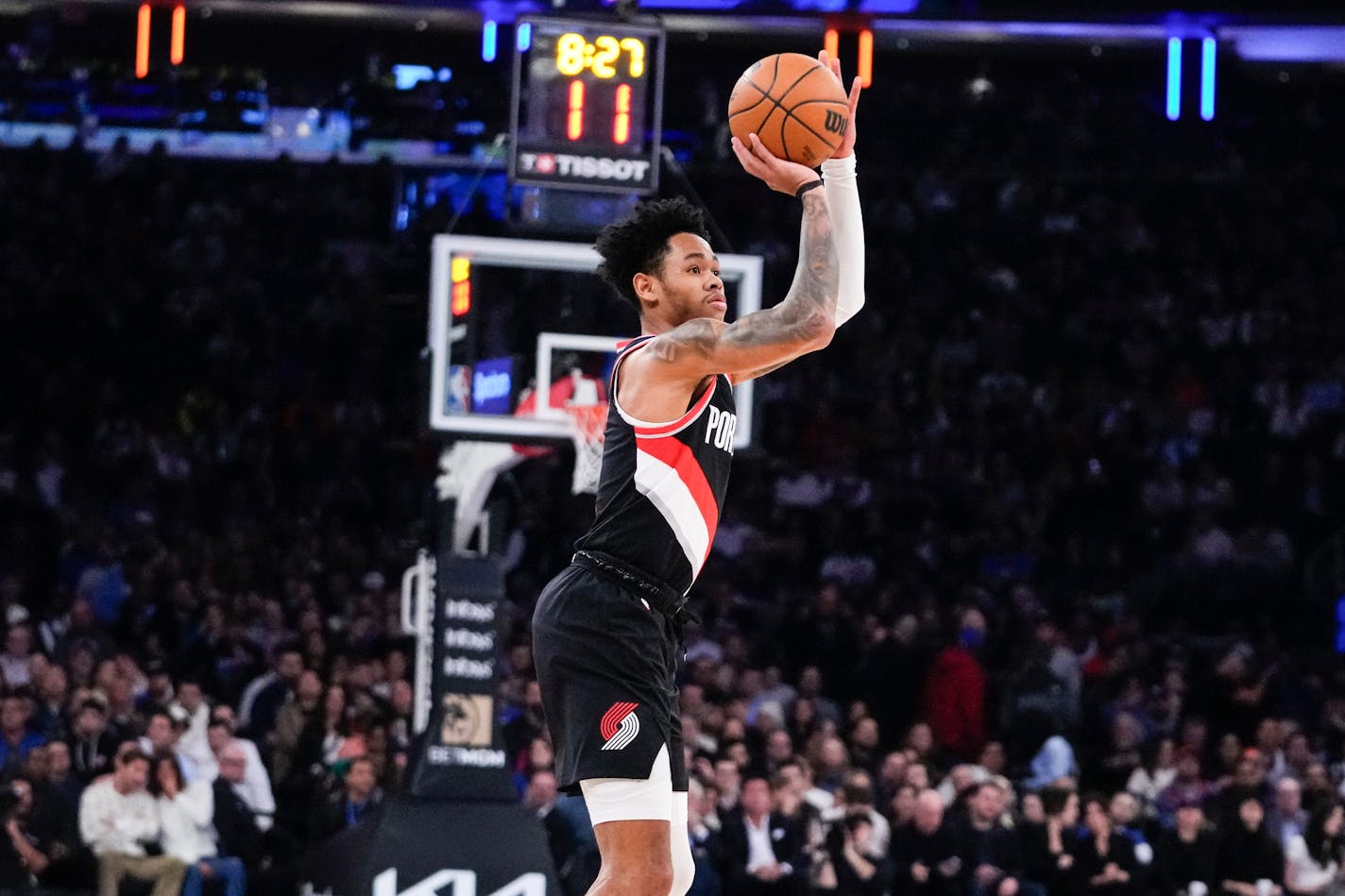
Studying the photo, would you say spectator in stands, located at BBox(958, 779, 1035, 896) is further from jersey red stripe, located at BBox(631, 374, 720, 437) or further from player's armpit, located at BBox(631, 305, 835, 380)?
player's armpit, located at BBox(631, 305, 835, 380)

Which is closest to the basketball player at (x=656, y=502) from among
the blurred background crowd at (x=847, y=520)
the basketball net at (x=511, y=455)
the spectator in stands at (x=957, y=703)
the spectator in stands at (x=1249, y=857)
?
the basketball net at (x=511, y=455)

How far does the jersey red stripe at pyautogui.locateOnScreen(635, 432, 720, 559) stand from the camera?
18.8ft

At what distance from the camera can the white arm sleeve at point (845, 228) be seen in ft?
19.0

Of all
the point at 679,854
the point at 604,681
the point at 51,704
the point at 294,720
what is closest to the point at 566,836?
the point at 294,720

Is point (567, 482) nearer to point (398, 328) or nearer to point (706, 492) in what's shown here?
point (398, 328)

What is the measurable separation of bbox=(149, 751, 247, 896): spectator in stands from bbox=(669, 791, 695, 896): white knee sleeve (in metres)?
8.00

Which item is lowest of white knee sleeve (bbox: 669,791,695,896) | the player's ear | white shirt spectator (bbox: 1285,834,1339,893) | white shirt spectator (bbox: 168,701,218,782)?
white shirt spectator (bbox: 1285,834,1339,893)

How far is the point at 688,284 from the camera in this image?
586 cm

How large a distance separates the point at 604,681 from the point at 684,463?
629 millimetres

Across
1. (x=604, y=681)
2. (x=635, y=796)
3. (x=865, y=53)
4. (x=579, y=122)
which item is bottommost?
(x=635, y=796)

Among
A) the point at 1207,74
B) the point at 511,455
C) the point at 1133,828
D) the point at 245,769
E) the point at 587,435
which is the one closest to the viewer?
the point at 587,435

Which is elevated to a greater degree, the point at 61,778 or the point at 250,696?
the point at 250,696

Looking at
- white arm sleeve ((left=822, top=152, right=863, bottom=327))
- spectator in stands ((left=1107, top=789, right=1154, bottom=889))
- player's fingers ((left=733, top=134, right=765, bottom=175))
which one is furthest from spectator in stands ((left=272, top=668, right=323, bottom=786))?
player's fingers ((left=733, top=134, right=765, bottom=175))

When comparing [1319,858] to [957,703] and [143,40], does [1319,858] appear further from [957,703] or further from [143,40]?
[143,40]
